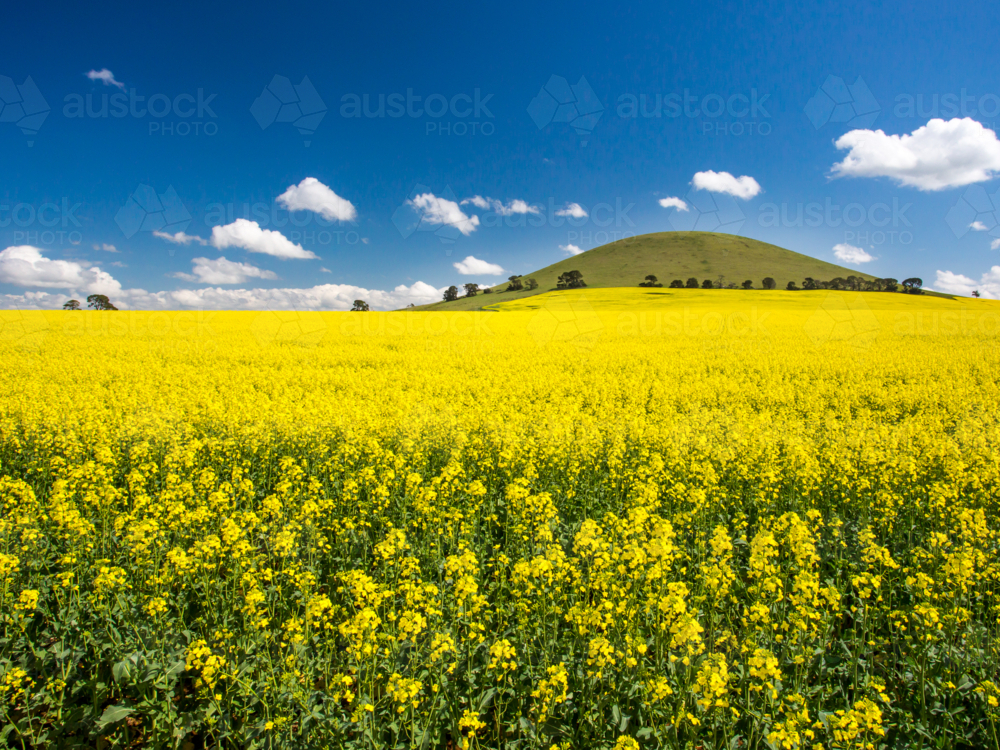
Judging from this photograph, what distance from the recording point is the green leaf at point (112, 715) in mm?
2989

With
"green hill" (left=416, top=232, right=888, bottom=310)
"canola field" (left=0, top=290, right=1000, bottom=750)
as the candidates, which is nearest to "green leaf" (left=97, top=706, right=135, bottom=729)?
"canola field" (left=0, top=290, right=1000, bottom=750)

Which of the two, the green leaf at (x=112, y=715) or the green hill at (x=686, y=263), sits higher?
the green hill at (x=686, y=263)

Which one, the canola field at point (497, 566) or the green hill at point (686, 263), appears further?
A: the green hill at point (686, 263)

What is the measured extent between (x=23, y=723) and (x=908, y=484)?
10.0 metres

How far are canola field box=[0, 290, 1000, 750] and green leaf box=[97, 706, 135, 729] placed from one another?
0.01m

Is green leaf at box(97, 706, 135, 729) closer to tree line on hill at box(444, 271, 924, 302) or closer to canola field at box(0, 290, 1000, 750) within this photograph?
canola field at box(0, 290, 1000, 750)

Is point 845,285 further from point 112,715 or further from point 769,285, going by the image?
point 112,715

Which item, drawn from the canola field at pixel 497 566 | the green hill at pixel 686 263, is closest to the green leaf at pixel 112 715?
the canola field at pixel 497 566

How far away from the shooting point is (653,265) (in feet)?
314

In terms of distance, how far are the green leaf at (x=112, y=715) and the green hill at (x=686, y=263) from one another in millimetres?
72755

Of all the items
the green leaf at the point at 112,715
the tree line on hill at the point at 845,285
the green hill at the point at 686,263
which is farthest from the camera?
the green hill at the point at 686,263

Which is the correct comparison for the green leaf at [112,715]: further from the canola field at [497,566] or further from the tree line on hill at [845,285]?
the tree line on hill at [845,285]

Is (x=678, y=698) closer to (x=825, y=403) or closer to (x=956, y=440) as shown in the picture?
(x=956, y=440)

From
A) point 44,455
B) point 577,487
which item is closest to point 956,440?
point 577,487
